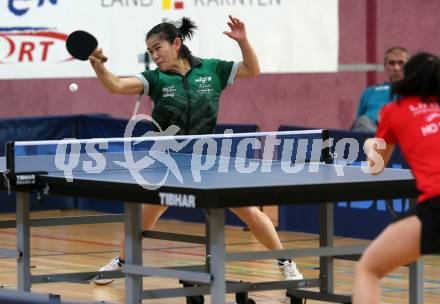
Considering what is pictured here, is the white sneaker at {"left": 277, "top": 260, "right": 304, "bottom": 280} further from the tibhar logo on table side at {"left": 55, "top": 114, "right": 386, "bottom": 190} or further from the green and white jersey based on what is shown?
the green and white jersey

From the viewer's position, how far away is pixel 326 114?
14602mm

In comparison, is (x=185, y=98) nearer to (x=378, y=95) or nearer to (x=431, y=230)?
(x=431, y=230)

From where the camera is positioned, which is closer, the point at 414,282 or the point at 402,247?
the point at 402,247

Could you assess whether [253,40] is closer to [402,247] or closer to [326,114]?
[326,114]

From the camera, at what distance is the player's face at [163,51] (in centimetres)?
714

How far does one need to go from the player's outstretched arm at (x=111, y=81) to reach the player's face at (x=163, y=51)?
0.20 m

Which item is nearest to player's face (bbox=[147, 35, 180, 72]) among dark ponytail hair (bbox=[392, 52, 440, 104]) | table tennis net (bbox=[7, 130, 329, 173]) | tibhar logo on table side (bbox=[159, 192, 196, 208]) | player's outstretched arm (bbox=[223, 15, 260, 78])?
player's outstretched arm (bbox=[223, 15, 260, 78])

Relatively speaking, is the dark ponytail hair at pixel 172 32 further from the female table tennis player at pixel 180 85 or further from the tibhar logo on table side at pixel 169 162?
the tibhar logo on table side at pixel 169 162

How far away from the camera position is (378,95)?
1034 cm

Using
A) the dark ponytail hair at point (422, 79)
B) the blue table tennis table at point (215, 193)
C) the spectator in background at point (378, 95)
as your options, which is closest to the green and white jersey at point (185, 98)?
the blue table tennis table at point (215, 193)

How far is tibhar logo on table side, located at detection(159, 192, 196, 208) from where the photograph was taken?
17.8 feet

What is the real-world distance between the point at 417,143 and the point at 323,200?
729 millimetres

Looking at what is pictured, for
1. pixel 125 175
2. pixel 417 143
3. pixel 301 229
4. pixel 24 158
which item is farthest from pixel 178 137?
pixel 301 229

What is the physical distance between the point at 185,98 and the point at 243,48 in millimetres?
434
